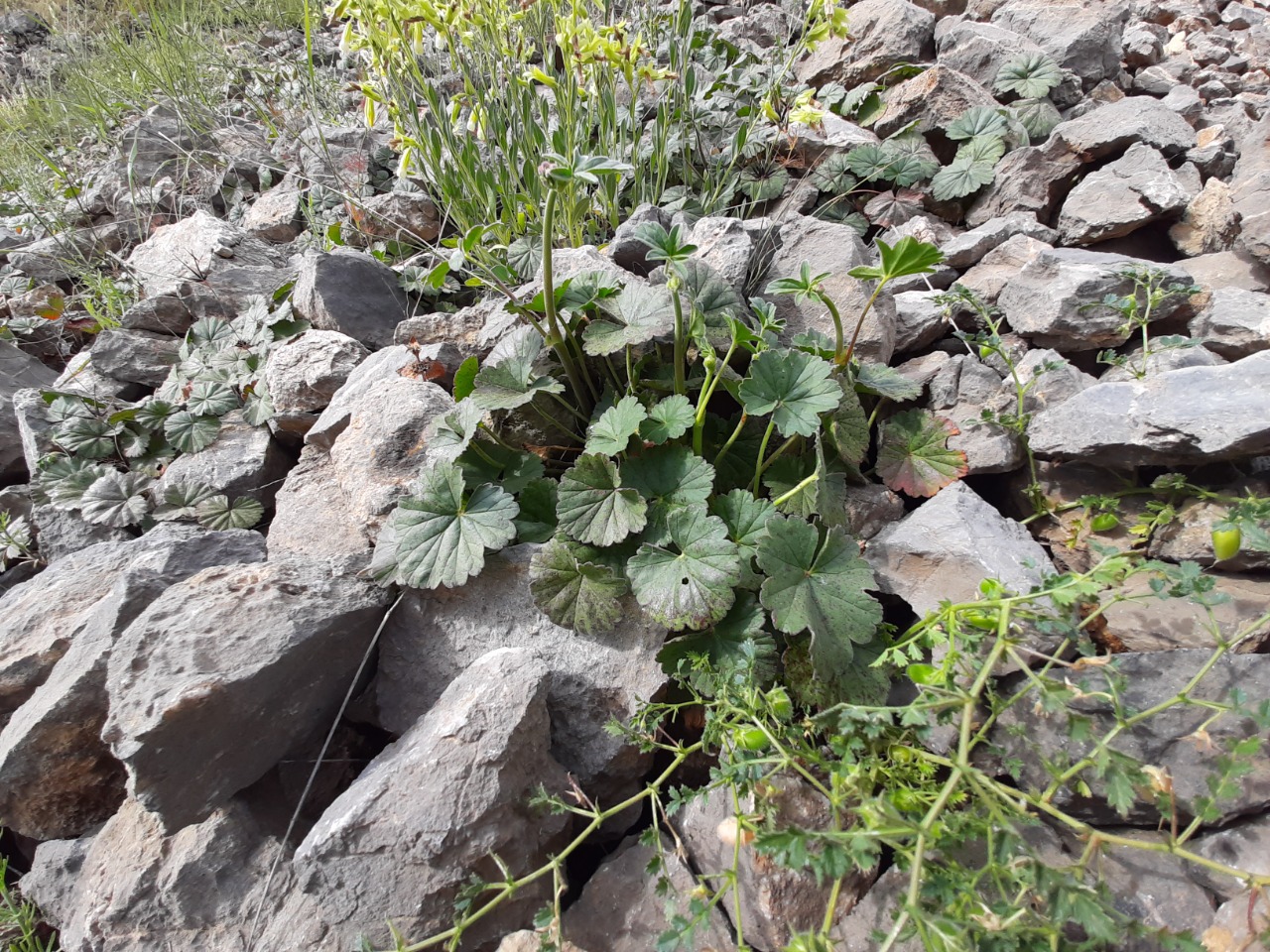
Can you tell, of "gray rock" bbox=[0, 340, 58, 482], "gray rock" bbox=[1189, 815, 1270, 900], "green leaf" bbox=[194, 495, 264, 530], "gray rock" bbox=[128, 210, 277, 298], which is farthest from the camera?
"gray rock" bbox=[128, 210, 277, 298]

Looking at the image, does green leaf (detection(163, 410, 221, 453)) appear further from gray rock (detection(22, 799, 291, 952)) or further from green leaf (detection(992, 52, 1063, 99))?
green leaf (detection(992, 52, 1063, 99))

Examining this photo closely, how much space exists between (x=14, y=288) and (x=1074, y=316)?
5.03 meters

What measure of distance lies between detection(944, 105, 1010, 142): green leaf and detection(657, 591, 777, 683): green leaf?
2.57 meters

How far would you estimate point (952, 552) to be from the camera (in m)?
1.55

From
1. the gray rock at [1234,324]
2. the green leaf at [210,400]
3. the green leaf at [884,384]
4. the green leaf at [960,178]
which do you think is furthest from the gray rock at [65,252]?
the gray rock at [1234,324]

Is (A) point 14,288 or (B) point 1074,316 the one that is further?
(A) point 14,288

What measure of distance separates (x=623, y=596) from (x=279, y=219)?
11.5 ft

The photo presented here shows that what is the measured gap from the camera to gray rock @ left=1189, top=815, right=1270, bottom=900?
115 cm

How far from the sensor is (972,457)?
6.05 ft

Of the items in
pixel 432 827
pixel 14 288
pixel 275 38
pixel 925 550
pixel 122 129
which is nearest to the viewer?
pixel 432 827

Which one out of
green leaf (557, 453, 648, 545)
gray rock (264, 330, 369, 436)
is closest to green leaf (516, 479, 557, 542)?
green leaf (557, 453, 648, 545)

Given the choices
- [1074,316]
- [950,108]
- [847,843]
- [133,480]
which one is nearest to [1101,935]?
[847,843]

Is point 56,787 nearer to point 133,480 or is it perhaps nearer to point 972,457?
point 133,480

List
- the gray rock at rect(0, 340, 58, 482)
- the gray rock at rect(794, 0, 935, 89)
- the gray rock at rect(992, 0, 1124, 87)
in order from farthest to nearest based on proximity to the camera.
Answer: the gray rock at rect(794, 0, 935, 89) < the gray rock at rect(992, 0, 1124, 87) < the gray rock at rect(0, 340, 58, 482)
